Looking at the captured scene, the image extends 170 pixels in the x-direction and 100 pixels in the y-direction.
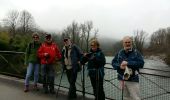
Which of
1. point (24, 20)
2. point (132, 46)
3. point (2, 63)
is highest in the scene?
point (24, 20)

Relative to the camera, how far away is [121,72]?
5664mm

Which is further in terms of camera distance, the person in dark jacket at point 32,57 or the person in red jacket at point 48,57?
the person in dark jacket at point 32,57

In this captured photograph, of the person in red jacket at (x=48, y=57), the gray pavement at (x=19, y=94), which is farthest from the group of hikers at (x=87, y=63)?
the gray pavement at (x=19, y=94)

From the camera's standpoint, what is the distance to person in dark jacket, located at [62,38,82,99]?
7.10 metres

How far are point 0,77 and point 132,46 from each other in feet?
20.1

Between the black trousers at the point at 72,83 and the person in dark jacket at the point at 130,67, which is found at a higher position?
the person in dark jacket at the point at 130,67

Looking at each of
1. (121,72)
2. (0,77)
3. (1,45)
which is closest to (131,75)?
(121,72)

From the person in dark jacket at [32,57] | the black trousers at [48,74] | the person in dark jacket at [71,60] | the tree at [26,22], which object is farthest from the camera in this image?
the tree at [26,22]

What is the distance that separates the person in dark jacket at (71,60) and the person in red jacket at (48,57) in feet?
1.67

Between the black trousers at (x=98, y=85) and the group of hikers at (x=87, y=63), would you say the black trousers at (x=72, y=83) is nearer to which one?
the group of hikers at (x=87, y=63)

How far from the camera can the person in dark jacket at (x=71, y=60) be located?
7097mm

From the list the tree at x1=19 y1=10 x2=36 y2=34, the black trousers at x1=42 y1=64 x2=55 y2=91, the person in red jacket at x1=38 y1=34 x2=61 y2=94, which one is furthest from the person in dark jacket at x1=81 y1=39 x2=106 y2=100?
the tree at x1=19 y1=10 x2=36 y2=34

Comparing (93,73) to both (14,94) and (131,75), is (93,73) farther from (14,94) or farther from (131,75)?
(14,94)

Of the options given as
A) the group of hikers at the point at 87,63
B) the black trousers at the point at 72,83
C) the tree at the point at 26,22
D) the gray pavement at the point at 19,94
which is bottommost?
the gray pavement at the point at 19,94
